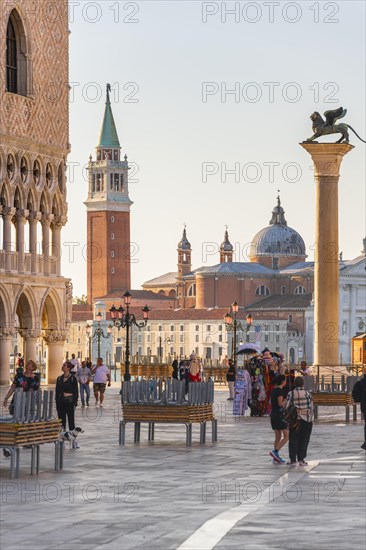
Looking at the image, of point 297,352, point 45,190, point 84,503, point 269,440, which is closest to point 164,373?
point 45,190

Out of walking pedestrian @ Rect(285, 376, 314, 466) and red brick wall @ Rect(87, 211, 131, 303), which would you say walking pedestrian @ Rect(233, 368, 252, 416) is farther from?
red brick wall @ Rect(87, 211, 131, 303)

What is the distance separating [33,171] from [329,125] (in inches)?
618

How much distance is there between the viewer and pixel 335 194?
35719 millimetres

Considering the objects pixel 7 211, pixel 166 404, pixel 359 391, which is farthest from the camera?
pixel 7 211

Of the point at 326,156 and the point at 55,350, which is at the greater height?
the point at 326,156

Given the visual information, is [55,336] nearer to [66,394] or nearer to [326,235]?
[326,235]

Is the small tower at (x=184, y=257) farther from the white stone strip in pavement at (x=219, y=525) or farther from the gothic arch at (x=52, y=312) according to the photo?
the white stone strip in pavement at (x=219, y=525)

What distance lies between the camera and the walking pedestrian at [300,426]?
1667 centimetres

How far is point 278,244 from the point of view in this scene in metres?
175

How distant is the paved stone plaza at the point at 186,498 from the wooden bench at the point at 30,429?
0.65 feet

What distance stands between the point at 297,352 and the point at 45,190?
11197cm

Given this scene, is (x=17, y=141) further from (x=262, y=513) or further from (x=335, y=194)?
(x=262, y=513)

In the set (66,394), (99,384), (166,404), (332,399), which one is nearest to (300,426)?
(166,404)

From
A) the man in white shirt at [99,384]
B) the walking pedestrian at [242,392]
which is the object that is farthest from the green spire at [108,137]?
the walking pedestrian at [242,392]
